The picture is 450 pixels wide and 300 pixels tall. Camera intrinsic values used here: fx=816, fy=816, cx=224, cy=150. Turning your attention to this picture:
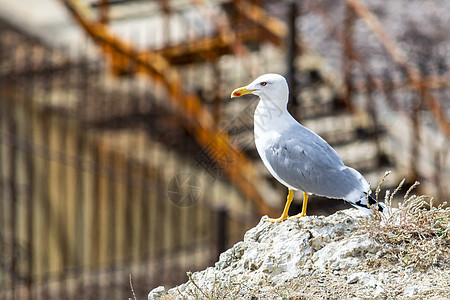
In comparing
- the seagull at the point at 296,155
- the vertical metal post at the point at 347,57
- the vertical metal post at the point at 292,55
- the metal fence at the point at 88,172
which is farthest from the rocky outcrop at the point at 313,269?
the vertical metal post at the point at 347,57

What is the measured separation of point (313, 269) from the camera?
347 centimetres

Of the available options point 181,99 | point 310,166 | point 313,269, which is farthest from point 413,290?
point 181,99

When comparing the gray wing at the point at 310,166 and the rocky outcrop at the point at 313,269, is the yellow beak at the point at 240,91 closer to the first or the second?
the gray wing at the point at 310,166

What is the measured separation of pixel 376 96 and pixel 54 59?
190 inches

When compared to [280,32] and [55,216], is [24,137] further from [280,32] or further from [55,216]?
[280,32]

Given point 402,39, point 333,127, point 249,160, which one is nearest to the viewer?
point 249,160

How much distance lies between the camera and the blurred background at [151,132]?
878cm

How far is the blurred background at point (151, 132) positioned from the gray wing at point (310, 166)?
486 centimetres

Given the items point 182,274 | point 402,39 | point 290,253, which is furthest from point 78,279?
point 402,39

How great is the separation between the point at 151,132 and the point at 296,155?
647 centimetres

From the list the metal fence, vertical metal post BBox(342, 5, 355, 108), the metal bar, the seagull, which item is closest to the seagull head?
the seagull

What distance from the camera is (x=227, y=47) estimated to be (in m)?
10.2

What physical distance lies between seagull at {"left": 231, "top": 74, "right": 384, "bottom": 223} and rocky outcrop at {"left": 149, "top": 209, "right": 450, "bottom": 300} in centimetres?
23

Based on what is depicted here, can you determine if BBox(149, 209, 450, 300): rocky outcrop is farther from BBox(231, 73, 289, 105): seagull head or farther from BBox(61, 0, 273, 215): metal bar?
BBox(61, 0, 273, 215): metal bar
